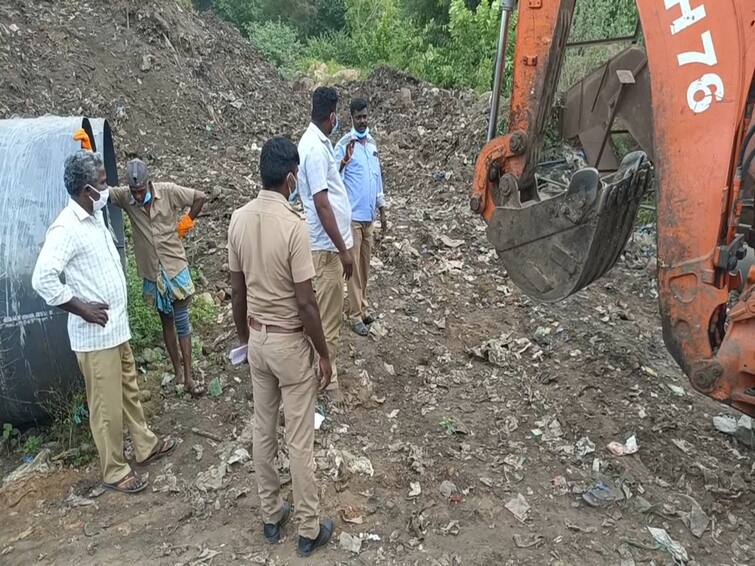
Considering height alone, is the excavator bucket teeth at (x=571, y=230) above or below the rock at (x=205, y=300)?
above

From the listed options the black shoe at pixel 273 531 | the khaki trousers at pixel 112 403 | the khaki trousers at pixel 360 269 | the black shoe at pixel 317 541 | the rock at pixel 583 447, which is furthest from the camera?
the khaki trousers at pixel 360 269

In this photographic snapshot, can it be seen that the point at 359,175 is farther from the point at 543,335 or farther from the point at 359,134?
the point at 543,335

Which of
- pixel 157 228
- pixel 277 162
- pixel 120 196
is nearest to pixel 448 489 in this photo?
pixel 277 162

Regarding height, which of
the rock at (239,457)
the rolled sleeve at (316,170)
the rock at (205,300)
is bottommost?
the rock at (239,457)

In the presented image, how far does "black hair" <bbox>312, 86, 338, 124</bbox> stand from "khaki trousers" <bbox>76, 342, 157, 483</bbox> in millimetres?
1821

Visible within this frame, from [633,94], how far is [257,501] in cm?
428

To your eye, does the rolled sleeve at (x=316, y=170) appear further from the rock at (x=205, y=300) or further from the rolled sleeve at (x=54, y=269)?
the rock at (x=205, y=300)

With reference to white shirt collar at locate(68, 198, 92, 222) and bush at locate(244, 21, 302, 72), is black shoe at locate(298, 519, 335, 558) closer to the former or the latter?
white shirt collar at locate(68, 198, 92, 222)

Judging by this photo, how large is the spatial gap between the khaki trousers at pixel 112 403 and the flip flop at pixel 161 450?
130mm

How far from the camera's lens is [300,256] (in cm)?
309

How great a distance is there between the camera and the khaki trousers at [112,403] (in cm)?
383

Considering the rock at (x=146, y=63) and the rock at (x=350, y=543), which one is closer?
the rock at (x=350, y=543)

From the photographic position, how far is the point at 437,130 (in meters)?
11.6

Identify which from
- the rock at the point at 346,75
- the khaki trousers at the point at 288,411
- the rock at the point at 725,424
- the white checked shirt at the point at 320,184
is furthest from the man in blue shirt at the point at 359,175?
the rock at the point at 346,75
